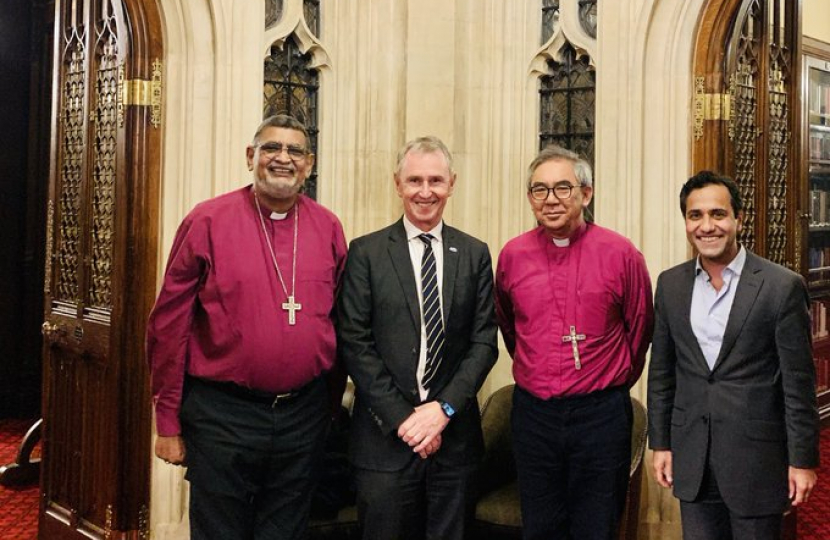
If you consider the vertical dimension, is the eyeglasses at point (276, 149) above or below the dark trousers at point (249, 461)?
above

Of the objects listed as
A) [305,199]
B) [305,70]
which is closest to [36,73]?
[305,70]

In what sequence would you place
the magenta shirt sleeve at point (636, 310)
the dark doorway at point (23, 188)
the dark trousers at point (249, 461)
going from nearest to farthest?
the dark trousers at point (249, 461)
the magenta shirt sleeve at point (636, 310)
the dark doorway at point (23, 188)

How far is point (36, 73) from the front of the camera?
641cm

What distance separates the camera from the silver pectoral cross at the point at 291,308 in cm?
256

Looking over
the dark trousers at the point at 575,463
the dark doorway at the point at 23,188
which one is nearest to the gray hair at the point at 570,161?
the dark trousers at the point at 575,463

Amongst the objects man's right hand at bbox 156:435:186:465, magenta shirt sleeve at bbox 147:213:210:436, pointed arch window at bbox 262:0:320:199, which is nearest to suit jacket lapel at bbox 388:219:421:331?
magenta shirt sleeve at bbox 147:213:210:436

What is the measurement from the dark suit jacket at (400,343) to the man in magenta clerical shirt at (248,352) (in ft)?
0.33

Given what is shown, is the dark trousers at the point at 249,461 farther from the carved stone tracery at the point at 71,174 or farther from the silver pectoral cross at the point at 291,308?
the carved stone tracery at the point at 71,174

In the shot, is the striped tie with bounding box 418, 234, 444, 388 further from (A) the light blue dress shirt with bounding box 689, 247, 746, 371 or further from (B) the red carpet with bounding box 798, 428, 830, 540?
(B) the red carpet with bounding box 798, 428, 830, 540

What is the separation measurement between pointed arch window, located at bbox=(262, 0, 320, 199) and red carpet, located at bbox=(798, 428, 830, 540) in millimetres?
2809

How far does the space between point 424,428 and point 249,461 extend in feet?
1.66

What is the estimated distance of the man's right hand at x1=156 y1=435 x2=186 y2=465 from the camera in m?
2.59

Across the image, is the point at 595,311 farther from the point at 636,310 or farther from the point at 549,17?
the point at 549,17

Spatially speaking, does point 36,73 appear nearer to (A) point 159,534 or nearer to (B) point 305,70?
(B) point 305,70
